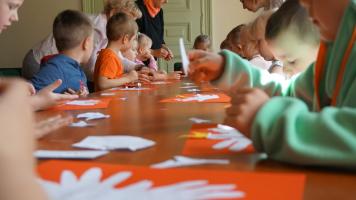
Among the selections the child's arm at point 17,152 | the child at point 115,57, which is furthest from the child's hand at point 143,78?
the child's arm at point 17,152

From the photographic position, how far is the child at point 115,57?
2368 millimetres

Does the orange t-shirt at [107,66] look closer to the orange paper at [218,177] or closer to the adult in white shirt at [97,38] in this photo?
the adult in white shirt at [97,38]

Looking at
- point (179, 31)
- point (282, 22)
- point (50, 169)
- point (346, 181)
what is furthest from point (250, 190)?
point (179, 31)

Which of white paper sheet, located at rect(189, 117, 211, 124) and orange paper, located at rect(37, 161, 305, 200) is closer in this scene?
orange paper, located at rect(37, 161, 305, 200)

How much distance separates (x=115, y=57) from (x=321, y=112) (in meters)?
2.12

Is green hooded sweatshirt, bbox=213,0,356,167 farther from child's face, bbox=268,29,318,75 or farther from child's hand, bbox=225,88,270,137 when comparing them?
child's face, bbox=268,29,318,75

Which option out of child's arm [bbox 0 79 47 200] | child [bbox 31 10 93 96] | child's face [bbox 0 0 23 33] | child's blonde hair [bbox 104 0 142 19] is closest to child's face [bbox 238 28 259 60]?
child [bbox 31 10 93 96]

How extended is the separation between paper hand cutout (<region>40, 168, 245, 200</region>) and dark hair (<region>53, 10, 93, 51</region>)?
170 cm

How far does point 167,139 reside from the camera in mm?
629

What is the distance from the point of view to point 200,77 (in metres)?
0.90

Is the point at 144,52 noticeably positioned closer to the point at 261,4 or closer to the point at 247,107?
the point at 261,4

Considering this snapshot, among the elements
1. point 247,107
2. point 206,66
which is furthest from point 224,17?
point 247,107

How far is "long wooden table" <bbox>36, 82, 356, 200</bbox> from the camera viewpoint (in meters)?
0.40

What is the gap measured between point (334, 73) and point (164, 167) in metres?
0.28
